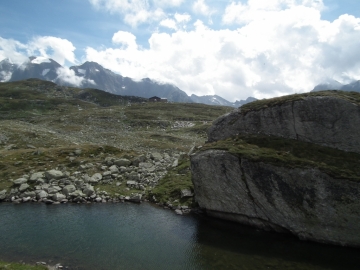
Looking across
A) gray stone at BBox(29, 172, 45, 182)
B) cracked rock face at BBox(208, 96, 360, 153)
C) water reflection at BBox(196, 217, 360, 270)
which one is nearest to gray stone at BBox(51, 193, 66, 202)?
gray stone at BBox(29, 172, 45, 182)

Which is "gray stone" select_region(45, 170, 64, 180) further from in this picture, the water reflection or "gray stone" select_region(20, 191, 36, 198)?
the water reflection

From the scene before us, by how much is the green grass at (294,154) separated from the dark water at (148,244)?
812 cm

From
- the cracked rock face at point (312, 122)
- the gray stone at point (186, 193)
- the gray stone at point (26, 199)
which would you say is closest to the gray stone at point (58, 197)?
the gray stone at point (26, 199)

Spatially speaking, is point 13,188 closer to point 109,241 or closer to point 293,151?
point 109,241

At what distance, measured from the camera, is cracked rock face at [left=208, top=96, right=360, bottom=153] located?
3341 centimetres

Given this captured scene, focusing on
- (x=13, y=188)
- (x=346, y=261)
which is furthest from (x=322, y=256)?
(x=13, y=188)

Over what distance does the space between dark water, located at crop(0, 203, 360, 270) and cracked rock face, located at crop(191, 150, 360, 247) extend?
139 centimetres

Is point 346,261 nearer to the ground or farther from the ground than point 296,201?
nearer to the ground

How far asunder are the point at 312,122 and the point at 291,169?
326 inches

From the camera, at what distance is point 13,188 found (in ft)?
143

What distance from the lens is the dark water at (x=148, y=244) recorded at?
82.3 ft

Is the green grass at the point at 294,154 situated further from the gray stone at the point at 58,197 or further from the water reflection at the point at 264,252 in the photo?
the gray stone at the point at 58,197

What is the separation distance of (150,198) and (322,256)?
24328 mm

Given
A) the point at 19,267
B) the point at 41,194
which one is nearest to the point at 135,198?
the point at 41,194
